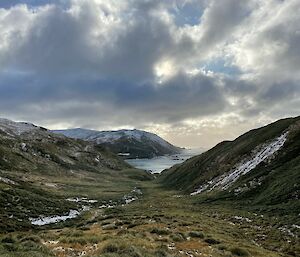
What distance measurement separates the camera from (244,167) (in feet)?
282

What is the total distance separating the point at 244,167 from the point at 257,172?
8.89 metres

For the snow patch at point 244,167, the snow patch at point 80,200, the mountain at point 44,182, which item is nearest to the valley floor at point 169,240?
the mountain at point 44,182

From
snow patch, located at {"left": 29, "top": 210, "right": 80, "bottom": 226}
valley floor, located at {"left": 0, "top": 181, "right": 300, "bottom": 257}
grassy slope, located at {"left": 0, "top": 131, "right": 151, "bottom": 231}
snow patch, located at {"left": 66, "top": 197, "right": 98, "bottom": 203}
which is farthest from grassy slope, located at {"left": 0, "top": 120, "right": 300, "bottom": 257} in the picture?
snow patch, located at {"left": 66, "top": 197, "right": 98, "bottom": 203}

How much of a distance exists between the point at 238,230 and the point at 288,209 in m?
10.3

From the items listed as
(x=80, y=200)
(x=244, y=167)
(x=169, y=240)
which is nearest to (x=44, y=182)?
(x=80, y=200)

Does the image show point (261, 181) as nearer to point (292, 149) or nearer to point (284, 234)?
point (292, 149)

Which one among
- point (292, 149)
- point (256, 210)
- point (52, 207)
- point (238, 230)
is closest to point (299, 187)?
point (256, 210)

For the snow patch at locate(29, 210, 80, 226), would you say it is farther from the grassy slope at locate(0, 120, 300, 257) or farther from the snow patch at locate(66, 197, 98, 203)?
the snow patch at locate(66, 197, 98, 203)

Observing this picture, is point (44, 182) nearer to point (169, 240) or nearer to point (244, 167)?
point (244, 167)

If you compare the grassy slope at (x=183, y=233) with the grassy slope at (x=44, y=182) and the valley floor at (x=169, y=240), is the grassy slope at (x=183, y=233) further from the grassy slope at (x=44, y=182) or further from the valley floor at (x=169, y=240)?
Result: the grassy slope at (x=44, y=182)

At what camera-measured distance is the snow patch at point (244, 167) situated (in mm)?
81606

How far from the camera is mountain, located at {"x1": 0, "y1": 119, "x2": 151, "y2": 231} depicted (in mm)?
61312

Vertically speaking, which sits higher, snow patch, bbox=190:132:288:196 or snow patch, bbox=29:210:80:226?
snow patch, bbox=190:132:288:196

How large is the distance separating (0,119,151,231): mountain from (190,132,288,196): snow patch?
26962mm
